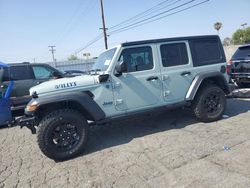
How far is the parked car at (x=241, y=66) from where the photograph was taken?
7594 mm

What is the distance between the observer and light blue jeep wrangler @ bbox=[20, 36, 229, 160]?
13.4 feet

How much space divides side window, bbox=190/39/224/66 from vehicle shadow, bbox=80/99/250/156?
149 centimetres

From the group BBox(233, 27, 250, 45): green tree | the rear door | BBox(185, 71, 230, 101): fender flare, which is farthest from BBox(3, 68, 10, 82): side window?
BBox(233, 27, 250, 45): green tree

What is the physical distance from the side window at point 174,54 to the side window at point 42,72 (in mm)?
4951

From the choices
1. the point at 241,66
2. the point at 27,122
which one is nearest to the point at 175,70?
the point at 27,122

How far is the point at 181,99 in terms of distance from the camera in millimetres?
5168

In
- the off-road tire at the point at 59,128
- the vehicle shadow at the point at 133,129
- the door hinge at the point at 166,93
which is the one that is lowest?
the vehicle shadow at the point at 133,129

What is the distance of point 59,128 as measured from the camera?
4.13 m

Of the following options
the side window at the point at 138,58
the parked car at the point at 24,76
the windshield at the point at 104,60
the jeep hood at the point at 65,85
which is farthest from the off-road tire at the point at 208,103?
the parked car at the point at 24,76

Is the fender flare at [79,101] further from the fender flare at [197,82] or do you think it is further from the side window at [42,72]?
the side window at [42,72]

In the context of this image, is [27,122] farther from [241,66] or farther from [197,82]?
[241,66]

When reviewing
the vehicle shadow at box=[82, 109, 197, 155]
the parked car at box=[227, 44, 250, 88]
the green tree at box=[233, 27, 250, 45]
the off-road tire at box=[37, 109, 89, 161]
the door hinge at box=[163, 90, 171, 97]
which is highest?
the green tree at box=[233, 27, 250, 45]

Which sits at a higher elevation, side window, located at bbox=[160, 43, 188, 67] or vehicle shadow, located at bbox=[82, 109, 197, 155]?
side window, located at bbox=[160, 43, 188, 67]

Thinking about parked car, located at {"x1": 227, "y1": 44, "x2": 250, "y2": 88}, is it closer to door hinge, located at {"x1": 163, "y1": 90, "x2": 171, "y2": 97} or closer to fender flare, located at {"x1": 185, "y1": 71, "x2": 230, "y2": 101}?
fender flare, located at {"x1": 185, "y1": 71, "x2": 230, "y2": 101}
